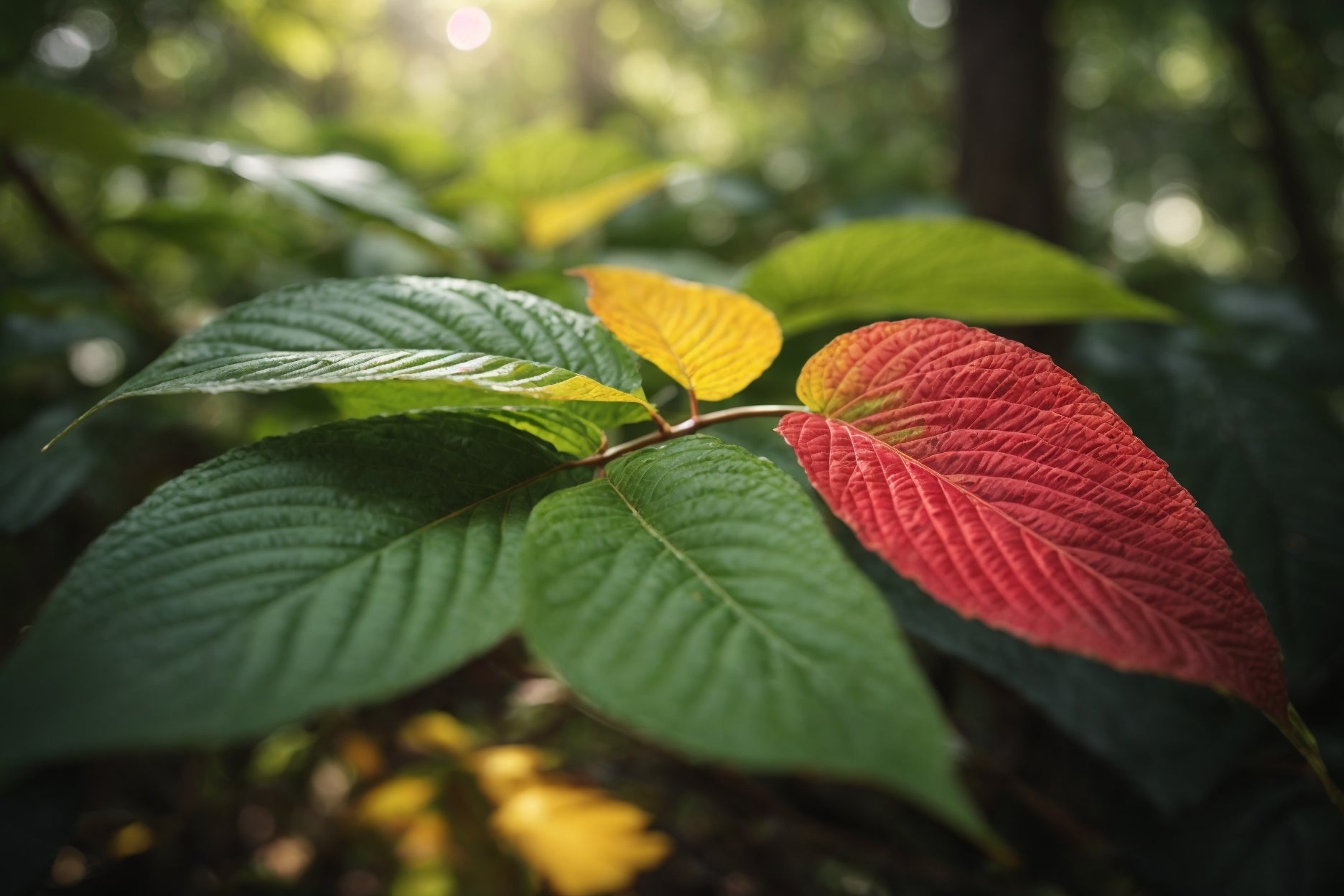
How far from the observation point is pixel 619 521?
37 centimetres

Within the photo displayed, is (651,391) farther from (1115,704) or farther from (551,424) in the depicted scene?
(1115,704)

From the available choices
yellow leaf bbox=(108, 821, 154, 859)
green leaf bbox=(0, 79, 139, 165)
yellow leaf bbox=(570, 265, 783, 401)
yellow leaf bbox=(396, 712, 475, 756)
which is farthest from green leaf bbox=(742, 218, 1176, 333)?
yellow leaf bbox=(108, 821, 154, 859)

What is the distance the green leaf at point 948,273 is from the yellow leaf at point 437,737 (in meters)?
0.79

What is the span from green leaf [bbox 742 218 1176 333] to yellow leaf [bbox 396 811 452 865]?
82 centimetres

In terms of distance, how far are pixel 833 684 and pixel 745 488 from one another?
12cm

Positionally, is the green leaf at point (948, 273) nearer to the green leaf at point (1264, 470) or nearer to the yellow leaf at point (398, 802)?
the green leaf at point (1264, 470)

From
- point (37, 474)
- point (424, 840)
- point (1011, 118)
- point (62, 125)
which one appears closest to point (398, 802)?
point (424, 840)

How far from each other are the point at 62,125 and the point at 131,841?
0.96 metres

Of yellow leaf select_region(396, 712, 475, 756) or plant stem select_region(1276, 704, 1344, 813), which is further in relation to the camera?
yellow leaf select_region(396, 712, 475, 756)

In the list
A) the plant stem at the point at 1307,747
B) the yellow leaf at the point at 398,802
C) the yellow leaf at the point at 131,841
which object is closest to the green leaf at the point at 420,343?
the plant stem at the point at 1307,747

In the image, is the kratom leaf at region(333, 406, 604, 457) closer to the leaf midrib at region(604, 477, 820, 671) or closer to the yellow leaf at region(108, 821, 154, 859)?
the leaf midrib at region(604, 477, 820, 671)

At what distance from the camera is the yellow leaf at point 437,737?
103 centimetres

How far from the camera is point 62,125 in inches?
35.6

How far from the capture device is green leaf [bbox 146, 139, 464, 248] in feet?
2.69
